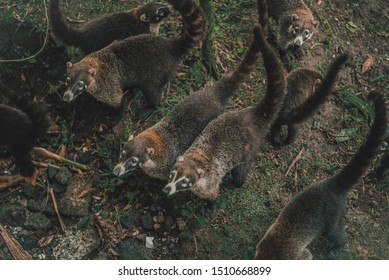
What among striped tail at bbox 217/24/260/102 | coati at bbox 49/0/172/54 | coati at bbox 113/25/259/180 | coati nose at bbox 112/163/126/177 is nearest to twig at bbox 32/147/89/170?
coati at bbox 113/25/259/180

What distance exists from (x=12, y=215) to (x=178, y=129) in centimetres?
192

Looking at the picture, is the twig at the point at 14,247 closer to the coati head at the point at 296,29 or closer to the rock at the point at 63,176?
the rock at the point at 63,176

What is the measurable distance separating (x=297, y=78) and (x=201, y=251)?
217cm

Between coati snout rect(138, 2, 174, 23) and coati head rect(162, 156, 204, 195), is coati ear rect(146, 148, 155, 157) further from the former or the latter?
coati snout rect(138, 2, 174, 23)

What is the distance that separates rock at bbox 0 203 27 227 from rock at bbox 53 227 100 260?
437 mm

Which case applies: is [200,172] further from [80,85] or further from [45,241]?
[45,241]

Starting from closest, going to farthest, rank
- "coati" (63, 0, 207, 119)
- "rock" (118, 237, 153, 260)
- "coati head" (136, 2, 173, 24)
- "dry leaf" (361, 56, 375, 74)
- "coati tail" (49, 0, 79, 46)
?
1. "rock" (118, 237, 153, 260)
2. "coati" (63, 0, 207, 119)
3. "coati tail" (49, 0, 79, 46)
4. "coati head" (136, 2, 173, 24)
5. "dry leaf" (361, 56, 375, 74)

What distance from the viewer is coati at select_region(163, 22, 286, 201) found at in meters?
4.83

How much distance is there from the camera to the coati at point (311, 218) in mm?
4832

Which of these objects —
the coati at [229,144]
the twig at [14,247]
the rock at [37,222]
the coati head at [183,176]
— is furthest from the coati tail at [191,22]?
the twig at [14,247]

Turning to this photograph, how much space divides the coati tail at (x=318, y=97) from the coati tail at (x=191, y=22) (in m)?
1.30

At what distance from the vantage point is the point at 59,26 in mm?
5621

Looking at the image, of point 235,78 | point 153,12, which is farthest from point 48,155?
point 235,78
